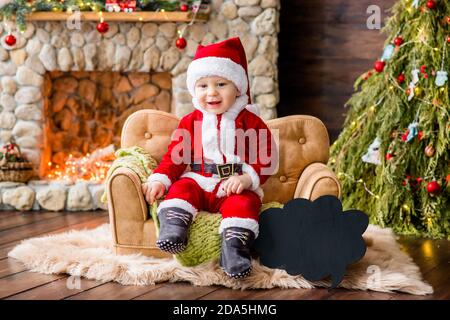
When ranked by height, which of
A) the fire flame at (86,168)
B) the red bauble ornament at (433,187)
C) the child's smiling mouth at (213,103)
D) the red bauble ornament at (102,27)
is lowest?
the fire flame at (86,168)

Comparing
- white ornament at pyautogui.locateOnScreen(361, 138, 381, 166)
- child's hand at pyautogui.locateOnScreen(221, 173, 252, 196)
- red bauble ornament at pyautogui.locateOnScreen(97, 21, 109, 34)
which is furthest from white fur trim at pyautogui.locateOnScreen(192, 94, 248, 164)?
red bauble ornament at pyautogui.locateOnScreen(97, 21, 109, 34)

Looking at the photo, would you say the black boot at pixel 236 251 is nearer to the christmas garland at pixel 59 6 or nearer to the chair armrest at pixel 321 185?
the chair armrest at pixel 321 185

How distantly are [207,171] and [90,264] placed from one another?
0.65m

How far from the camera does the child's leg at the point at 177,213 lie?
9.30 feet

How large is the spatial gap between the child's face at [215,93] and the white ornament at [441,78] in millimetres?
1277

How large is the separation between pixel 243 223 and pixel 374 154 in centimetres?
145

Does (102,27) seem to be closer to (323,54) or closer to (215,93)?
(323,54)

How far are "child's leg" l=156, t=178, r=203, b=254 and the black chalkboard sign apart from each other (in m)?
0.36

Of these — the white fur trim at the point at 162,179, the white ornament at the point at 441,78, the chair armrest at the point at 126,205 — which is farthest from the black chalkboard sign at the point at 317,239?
the white ornament at the point at 441,78

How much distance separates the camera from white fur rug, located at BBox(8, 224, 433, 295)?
285cm

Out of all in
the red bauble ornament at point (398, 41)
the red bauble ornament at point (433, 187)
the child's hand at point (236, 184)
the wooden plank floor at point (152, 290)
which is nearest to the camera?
the wooden plank floor at point (152, 290)

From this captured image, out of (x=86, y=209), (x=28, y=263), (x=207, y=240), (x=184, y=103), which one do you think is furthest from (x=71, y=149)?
(x=207, y=240)

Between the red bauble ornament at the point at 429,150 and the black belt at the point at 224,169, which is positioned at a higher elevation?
the black belt at the point at 224,169

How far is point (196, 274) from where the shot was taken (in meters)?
2.93
